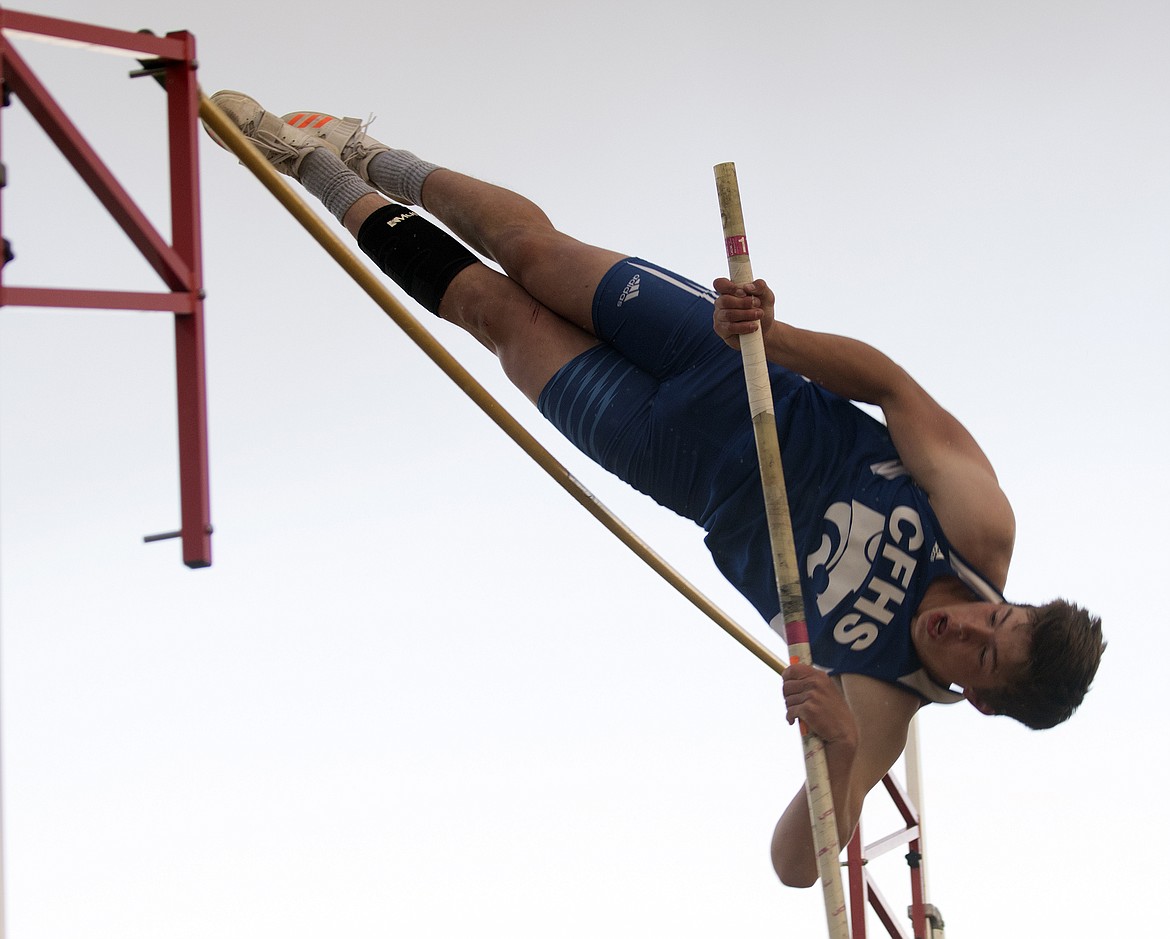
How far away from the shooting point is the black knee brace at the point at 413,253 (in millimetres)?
2930

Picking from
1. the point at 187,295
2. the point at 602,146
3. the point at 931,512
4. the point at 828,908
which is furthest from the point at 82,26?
the point at 602,146

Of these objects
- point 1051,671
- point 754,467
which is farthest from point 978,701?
point 754,467

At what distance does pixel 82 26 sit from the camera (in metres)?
1.94

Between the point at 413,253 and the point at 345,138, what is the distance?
419 mm

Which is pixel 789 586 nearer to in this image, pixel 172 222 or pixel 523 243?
pixel 523 243

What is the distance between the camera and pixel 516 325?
2.88 m

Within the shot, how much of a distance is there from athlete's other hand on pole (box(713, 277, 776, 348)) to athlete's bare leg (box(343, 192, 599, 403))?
422 mm

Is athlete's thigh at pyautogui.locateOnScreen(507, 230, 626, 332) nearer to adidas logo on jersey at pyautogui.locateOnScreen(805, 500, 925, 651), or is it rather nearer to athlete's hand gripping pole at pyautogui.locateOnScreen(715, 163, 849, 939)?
athlete's hand gripping pole at pyautogui.locateOnScreen(715, 163, 849, 939)

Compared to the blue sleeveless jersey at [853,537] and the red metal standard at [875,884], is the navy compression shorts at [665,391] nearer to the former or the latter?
the blue sleeveless jersey at [853,537]

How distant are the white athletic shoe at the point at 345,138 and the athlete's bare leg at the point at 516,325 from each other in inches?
16.8

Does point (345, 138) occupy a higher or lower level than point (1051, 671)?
higher

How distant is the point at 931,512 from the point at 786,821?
0.65 meters

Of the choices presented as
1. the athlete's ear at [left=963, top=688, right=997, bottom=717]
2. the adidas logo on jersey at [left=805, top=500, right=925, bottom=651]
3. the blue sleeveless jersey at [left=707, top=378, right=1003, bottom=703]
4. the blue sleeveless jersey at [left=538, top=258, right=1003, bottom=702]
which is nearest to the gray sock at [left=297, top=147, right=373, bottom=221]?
the blue sleeveless jersey at [left=538, top=258, right=1003, bottom=702]

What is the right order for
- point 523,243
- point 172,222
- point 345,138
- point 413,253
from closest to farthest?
point 172,222 < point 523,243 < point 413,253 < point 345,138
